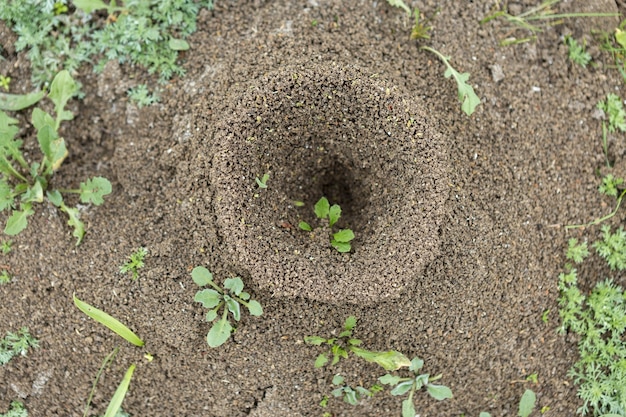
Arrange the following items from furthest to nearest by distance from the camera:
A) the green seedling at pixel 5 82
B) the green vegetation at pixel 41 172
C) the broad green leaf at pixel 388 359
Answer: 1. the green seedling at pixel 5 82
2. the green vegetation at pixel 41 172
3. the broad green leaf at pixel 388 359

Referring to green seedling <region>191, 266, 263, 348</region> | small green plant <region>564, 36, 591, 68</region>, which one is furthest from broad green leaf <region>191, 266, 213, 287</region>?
small green plant <region>564, 36, 591, 68</region>

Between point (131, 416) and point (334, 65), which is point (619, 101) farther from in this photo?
point (131, 416)

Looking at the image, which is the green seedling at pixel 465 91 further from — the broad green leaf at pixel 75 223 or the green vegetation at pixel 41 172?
the broad green leaf at pixel 75 223

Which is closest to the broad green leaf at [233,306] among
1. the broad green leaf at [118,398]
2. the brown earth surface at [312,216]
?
the brown earth surface at [312,216]

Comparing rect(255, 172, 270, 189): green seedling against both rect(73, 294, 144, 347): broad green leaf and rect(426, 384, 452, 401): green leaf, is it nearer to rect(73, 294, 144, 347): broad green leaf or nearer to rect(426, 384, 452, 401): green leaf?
rect(73, 294, 144, 347): broad green leaf

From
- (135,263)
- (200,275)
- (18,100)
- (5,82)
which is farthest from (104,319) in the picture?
(5,82)
